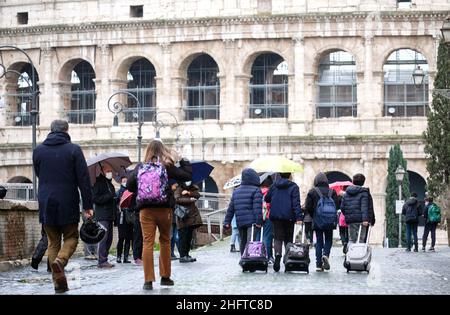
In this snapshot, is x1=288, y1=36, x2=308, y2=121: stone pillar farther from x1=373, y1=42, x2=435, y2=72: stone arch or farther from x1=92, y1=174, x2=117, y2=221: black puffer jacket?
x1=92, y1=174, x2=117, y2=221: black puffer jacket

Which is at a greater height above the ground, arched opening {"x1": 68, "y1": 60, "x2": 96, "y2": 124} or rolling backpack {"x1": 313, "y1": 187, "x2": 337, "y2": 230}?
arched opening {"x1": 68, "y1": 60, "x2": 96, "y2": 124}

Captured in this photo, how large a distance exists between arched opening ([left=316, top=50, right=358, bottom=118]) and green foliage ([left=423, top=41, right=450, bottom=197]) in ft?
28.6

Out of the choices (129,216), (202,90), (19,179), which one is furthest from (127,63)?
(129,216)

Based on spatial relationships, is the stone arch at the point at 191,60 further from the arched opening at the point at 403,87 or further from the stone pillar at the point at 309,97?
the arched opening at the point at 403,87

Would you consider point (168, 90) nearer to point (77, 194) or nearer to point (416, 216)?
point (416, 216)

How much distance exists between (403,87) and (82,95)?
50.1ft

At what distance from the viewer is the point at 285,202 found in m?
26.2

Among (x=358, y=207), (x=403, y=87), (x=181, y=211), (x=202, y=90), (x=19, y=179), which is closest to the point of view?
(x=358, y=207)

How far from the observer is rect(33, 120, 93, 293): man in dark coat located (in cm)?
2034

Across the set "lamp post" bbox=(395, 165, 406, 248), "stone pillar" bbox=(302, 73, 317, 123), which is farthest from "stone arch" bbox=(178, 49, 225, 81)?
"lamp post" bbox=(395, 165, 406, 248)

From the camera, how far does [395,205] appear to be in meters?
57.3

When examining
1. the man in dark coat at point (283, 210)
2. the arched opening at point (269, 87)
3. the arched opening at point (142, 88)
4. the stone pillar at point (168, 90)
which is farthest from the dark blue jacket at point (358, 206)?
the arched opening at point (142, 88)
